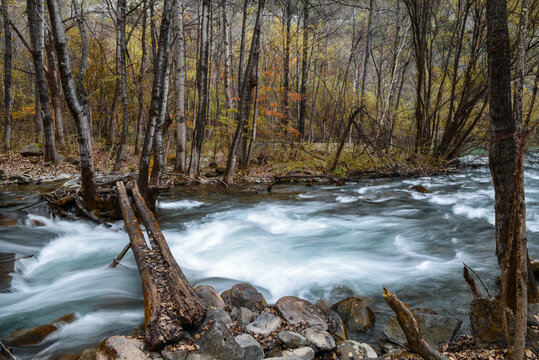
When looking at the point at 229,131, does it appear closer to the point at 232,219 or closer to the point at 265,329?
the point at 232,219

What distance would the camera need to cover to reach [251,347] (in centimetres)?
276

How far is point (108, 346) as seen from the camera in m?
2.51

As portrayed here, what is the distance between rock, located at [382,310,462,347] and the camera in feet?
10.3

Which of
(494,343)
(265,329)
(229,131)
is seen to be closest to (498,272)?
(494,343)

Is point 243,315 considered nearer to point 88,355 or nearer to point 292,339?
point 292,339

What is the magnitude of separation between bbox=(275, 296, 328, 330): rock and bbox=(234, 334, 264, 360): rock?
60 centimetres

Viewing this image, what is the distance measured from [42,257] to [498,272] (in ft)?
24.9

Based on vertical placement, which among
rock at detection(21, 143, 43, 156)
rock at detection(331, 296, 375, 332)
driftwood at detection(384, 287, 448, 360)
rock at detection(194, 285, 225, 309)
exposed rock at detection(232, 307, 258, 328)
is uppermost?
rock at detection(21, 143, 43, 156)

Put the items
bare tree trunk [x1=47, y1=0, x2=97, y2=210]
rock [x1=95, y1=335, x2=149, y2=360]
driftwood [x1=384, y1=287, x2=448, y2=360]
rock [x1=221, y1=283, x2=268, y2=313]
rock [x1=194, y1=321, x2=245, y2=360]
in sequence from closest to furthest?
driftwood [x1=384, y1=287, x2=448, y2=360] → rock [x1=95, y1=335, x2=149, y2=360] → rock [x1=194, y1=321, x2=245, y2=360] → rock [x1=221, y1=283, x2=268, y2=313] → bare tree trunk [x1=47, y1=0, x2=97, y2=210]

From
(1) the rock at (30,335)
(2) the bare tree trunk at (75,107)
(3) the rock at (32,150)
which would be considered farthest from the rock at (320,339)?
(3) the rock at (32,150)

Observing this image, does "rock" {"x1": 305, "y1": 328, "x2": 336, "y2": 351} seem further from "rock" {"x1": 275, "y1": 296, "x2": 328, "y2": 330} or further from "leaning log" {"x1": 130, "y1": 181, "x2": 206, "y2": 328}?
"leaning log" {"x1": 130, "y1": 181, "x2": 206, "y2": 328}

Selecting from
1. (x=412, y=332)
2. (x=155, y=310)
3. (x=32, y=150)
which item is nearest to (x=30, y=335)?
(x=155, y=310)

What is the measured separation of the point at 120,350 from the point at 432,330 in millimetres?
2905

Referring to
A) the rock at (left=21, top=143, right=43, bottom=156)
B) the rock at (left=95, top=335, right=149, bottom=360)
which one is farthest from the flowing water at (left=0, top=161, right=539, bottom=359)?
the rock at (left=21, top=143, right=43, bottom=156)
